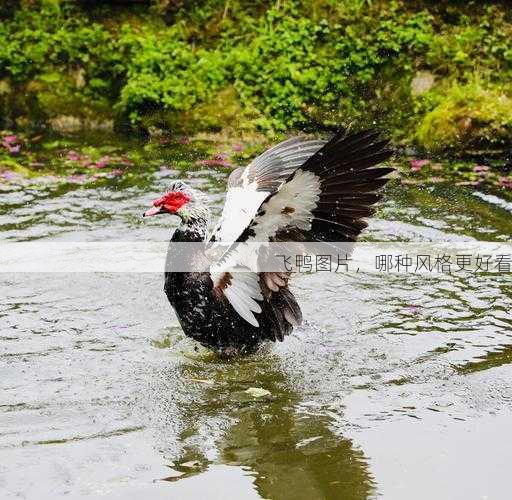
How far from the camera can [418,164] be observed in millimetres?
7664

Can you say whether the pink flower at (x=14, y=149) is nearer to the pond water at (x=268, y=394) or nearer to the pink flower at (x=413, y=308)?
the pond water at (x=268, y=394)

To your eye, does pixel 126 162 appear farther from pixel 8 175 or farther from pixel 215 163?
pixel 8 175

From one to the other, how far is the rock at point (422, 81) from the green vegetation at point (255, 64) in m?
0.01

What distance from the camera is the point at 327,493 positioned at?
316 cm

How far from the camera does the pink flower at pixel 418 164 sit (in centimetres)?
758

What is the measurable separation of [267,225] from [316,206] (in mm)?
269

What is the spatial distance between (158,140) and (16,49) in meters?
1.97

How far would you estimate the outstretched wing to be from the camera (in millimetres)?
3818

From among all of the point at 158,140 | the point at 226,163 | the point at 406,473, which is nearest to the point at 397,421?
the point at 406,473

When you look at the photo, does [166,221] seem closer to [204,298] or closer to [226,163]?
[226,163]

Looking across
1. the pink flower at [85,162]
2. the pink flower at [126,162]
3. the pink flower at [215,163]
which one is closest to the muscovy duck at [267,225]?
the pink flower at [215,163]

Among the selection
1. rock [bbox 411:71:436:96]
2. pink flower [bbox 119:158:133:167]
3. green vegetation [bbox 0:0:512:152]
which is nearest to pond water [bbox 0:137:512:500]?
pink flower [bbox 119:158:133:167]

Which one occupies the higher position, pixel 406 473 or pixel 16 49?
pixel 16 49

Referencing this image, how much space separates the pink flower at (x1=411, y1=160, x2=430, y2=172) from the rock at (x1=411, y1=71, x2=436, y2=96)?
1.15 metres
